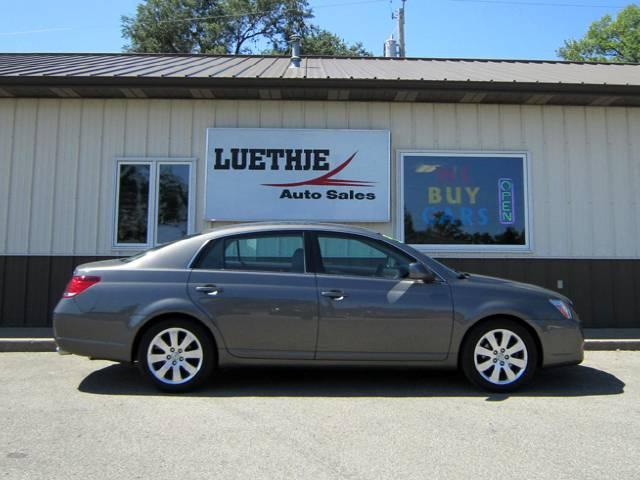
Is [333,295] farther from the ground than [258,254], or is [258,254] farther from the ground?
[258,254]

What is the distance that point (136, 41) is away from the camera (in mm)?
33000

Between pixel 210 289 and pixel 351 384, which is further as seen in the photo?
pixel 351 384

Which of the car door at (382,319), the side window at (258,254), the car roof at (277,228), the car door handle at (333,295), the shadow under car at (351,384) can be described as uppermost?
the car roof at (277,228)

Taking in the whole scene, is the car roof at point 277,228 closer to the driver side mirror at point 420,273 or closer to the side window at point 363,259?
the side window at point 363,259

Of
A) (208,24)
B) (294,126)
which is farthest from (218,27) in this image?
(294,126)

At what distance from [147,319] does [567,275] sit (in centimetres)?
652

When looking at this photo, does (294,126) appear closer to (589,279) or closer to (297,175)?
(297,175)

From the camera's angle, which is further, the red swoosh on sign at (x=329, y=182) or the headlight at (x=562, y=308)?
the red swoosh on sign at (x=329, y=182)

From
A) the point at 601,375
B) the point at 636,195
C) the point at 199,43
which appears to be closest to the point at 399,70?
the point at 636,195

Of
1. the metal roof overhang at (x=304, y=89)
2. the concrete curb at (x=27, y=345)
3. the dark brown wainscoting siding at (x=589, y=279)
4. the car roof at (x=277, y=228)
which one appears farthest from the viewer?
the dark brown wainscoting siding at (x=589, y=279)

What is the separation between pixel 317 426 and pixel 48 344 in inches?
174

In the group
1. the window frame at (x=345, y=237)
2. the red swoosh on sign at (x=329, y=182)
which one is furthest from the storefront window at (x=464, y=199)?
the window frame at (x=345, y=237)

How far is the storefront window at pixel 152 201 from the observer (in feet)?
27.5

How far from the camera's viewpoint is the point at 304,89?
8062mm
